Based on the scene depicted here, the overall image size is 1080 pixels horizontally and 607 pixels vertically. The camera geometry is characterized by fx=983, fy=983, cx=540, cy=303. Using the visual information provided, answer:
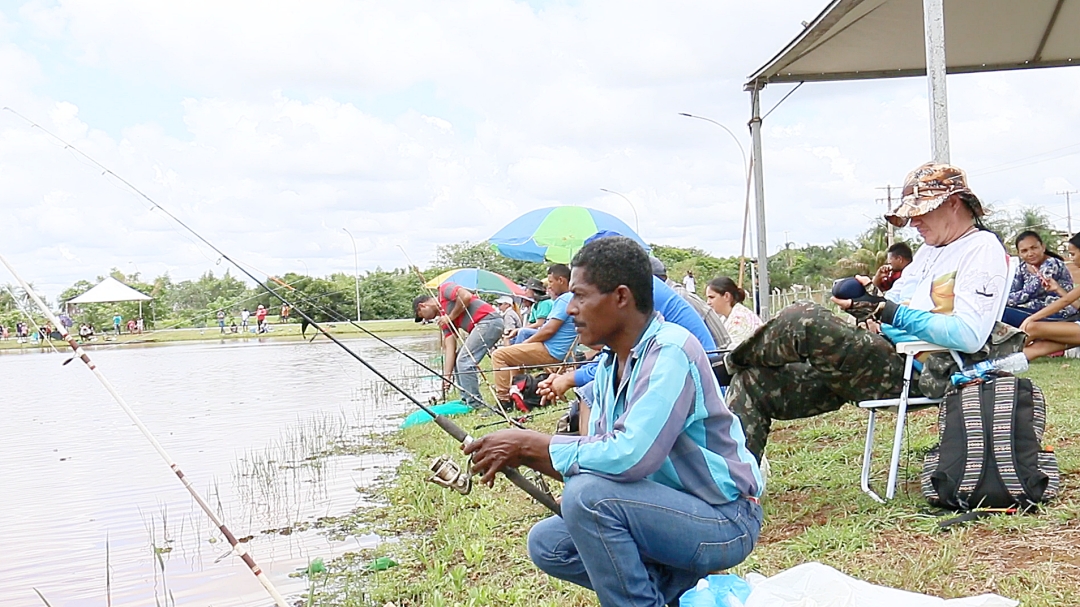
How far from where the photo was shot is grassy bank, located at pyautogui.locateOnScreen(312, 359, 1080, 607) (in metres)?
3.03

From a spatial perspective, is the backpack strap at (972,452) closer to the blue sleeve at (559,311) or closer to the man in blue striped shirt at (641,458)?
the man in blue striped shirt at (641,458)

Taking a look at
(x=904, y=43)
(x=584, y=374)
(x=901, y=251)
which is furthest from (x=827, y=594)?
(x=904, y=43)

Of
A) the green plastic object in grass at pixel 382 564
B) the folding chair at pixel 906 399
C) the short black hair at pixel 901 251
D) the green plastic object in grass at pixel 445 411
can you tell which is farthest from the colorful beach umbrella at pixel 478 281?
the folding chair at pixel 906 399

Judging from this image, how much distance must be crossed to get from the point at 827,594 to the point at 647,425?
0.93 metres

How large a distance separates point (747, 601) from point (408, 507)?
308 cm

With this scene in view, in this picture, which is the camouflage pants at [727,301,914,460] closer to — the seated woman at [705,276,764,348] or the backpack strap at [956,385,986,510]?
the backpack strap at [956,385,986,510]

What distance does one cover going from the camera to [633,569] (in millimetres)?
2438

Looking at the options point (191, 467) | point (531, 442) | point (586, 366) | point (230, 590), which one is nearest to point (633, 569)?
point (531, 442)

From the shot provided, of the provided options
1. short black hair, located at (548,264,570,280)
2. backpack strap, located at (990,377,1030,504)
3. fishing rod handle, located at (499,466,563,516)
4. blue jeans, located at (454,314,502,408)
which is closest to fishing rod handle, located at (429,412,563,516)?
fishing rod handle, located at (499,466,563,516)

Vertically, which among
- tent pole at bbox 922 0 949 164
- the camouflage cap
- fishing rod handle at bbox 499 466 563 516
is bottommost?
fishing rod handle at bbox 499 466 563 516

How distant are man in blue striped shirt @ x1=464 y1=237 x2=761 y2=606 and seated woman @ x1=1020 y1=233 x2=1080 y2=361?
5.30 m

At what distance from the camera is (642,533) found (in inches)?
95.7

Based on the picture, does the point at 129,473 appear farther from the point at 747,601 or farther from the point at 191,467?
Result: the point at 747,601

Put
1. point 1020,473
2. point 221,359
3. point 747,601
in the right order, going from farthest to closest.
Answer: point 221,359 → point 1020,473 → point 747,601
